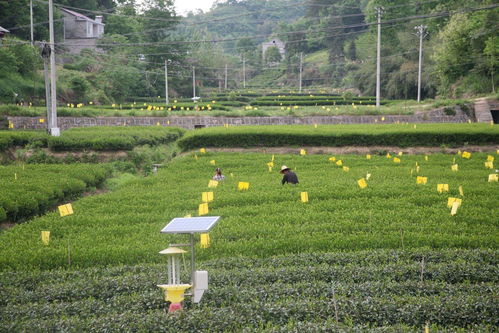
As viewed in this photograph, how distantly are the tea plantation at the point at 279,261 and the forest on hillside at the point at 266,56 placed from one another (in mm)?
9531

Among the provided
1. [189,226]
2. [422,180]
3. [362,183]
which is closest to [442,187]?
[422,180]

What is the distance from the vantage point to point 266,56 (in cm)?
11106

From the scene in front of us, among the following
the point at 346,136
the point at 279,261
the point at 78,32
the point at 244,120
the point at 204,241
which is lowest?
the point at 279,261

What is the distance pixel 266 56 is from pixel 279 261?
336 feet

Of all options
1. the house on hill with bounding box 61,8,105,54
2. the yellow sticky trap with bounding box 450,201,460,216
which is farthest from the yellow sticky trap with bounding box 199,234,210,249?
the house on hill with bounding box 61,8,105,54

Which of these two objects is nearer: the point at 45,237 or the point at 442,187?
the point at 45,237

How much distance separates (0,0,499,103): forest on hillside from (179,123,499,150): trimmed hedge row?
4876 millimetres

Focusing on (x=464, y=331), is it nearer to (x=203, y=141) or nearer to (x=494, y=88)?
(x=203, y=141)

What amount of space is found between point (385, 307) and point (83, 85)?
50.5m

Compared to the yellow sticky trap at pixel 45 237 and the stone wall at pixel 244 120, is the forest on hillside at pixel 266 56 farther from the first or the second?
the yellow sticky trap at pixel 45 237

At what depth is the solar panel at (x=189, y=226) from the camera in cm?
820

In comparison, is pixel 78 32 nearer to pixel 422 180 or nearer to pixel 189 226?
pixel 422 180

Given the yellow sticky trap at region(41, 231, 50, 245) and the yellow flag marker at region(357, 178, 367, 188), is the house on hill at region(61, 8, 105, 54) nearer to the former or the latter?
the yellow flag marker at region(357, 178, 367, 188)

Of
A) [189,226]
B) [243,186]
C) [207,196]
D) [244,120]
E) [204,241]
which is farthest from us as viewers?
[244,120]
